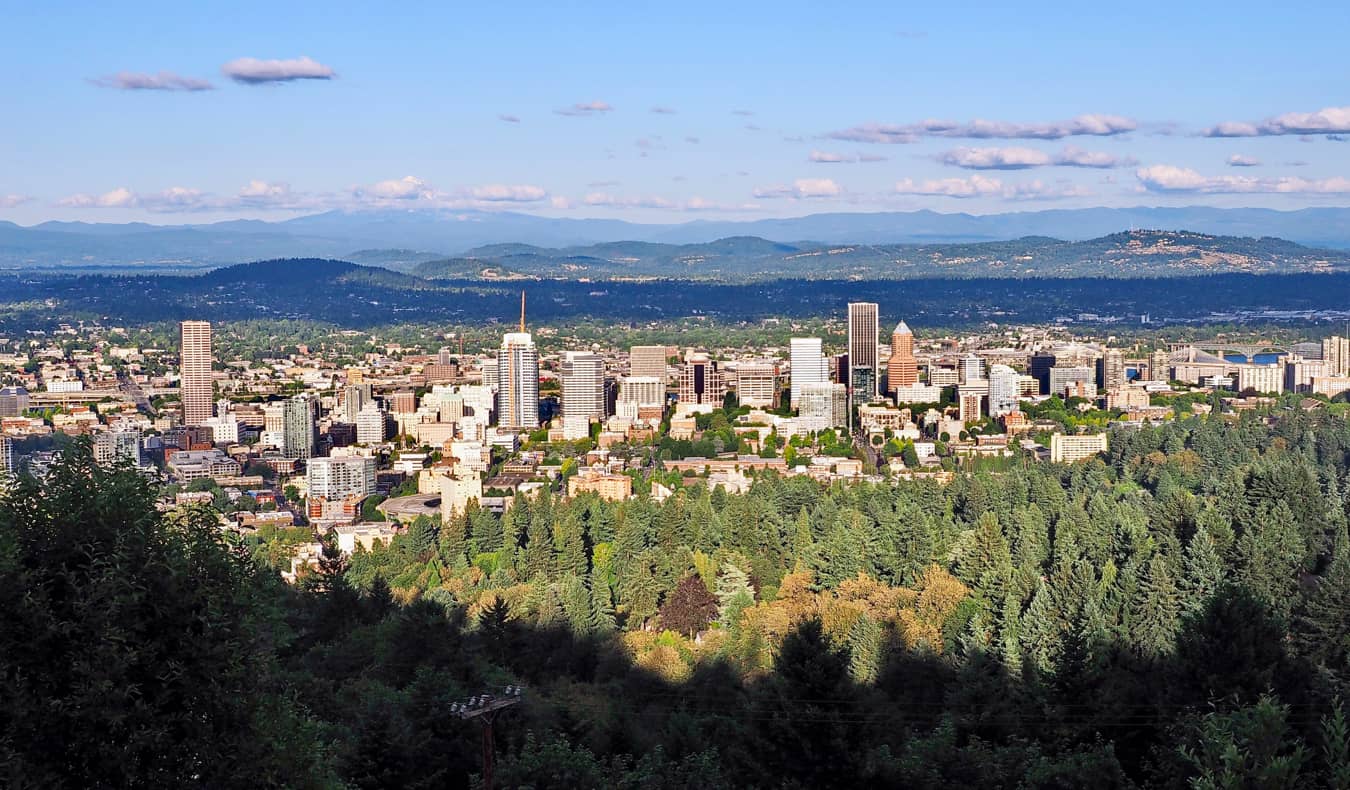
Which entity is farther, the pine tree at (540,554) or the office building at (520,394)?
the office building at (520,394)

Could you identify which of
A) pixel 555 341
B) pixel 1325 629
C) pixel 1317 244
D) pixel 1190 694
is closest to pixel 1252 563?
pixel 1325 629

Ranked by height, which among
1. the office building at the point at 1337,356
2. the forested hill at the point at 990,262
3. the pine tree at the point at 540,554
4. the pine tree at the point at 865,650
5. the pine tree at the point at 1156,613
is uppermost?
the forested hill at the point at 990,262

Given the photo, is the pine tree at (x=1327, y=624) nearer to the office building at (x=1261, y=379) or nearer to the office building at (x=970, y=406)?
the office building at (x=970, y=406)

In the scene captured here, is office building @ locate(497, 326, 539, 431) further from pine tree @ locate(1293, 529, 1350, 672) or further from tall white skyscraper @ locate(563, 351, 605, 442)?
pine tree @ locate(1293, 529, 1350, 672)

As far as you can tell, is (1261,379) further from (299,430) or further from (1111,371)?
(299,430)

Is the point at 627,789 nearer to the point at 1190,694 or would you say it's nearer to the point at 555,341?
the point at 1190,694

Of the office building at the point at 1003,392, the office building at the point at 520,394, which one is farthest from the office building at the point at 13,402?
the office building at the point at 1003,392

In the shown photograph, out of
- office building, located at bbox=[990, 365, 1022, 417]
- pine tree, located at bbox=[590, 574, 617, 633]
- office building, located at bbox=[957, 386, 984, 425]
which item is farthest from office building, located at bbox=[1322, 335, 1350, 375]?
pine tree, located at bbox=[590, 574, 617, 633]
